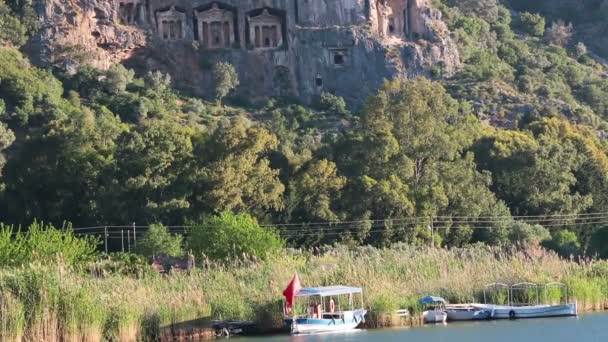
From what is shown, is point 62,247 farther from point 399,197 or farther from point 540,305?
point 399,197

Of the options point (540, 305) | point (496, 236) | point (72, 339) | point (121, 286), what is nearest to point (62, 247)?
point (121, 286)

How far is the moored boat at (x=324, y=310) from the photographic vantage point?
59.9 metres

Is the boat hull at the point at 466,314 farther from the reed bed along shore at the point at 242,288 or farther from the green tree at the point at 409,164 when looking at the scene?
the green tree at the point at 409,164

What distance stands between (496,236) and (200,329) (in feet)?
103

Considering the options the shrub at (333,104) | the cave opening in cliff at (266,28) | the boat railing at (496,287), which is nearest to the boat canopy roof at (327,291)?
the boat railing at (496,287)

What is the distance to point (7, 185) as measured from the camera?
88.1 meters

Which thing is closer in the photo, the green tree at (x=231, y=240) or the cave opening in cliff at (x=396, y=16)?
the green tree at (x=231, y=240)

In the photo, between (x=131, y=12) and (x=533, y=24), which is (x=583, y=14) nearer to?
(x=533, y=24)

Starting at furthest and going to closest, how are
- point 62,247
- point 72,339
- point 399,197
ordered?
point 399,197 → point 62,247 → point 72,339

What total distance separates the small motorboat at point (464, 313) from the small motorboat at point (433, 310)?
358 millimetres

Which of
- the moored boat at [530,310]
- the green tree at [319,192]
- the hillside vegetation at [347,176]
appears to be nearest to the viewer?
the moored boat at [530,310]

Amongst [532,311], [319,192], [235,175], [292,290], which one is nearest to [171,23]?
[319,192]

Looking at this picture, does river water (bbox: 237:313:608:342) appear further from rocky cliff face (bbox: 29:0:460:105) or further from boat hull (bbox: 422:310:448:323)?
rocky cliff face (bbox: 29:0:460:105)

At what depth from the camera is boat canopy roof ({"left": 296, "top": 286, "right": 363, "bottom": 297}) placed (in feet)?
197
